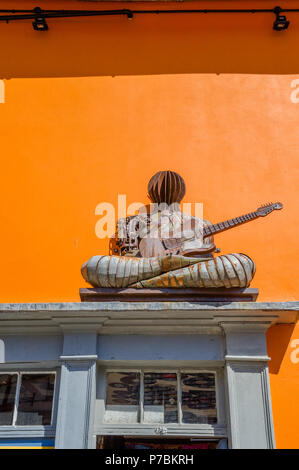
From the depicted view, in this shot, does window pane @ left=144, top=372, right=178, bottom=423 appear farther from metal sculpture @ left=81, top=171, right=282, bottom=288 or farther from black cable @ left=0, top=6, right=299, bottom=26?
black cable @ left=0, top=6, right=299, bottom=26

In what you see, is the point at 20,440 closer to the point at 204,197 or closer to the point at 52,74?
the point at 204,197

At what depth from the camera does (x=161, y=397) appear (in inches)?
128

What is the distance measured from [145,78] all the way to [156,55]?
0.24m

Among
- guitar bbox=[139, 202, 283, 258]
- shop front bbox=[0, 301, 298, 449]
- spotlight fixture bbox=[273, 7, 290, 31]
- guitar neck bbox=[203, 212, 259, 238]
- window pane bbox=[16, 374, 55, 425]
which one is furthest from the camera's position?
spotlight fixture bbox=[273, 7, 290, 31]

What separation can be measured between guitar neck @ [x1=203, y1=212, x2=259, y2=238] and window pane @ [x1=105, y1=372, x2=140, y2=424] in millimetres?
1059

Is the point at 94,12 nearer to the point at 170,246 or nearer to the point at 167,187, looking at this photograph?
the point at 167,187

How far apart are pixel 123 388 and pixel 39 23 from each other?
305cm

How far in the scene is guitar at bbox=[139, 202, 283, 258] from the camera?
11.3 ft

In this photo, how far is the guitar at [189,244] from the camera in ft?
11.3

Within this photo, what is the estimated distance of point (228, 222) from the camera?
370 cm

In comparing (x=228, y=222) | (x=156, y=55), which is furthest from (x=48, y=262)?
(x=156, y=55)

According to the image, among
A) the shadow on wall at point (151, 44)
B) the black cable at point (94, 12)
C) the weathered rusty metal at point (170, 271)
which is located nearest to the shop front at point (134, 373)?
the weathered rusty metal at point (170, 271)

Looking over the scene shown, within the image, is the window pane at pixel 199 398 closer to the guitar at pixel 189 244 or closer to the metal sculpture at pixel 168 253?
the metal sculpture at pixel 168 253

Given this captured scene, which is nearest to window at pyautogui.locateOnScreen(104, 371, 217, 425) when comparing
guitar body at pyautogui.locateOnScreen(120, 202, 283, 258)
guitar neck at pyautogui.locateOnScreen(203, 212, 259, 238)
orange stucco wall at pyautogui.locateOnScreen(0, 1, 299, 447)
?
orange stucco wall at pyautogui.locateOnScreen(0, 1, 299, 447)
